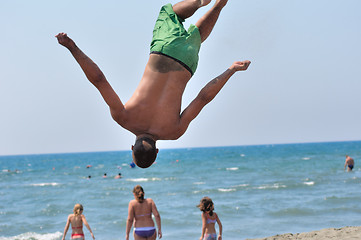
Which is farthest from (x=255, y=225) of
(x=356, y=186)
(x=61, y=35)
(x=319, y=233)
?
(x=61, y=35)

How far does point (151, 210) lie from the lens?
902 centimetres

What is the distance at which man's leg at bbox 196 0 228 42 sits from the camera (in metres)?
4.62

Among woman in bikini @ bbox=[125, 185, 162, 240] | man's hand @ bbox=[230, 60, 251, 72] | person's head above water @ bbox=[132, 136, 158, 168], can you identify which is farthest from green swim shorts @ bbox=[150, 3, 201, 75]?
woman in bikini @ bbox=[125, 185, 162, 240]

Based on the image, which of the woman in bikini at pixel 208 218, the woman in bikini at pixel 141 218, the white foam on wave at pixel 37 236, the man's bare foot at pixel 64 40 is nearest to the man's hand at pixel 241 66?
the man's bare foot at pixel 64 40

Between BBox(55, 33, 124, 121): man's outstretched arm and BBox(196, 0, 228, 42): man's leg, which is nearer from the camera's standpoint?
BBox(55, 33, 124, 121): man's outstretched arm

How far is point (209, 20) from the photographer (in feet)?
15.2

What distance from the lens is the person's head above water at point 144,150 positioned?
4.09 meters

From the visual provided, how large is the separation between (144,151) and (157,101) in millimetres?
460

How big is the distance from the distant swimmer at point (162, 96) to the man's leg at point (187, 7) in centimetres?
30

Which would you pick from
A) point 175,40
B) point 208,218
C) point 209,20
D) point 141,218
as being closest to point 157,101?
point 175,40

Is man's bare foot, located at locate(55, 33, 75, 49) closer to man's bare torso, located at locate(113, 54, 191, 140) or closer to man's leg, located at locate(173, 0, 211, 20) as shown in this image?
man's bare torso, located at locate(113, 54, 191, 140)

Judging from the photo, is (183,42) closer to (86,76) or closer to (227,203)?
(86,76)

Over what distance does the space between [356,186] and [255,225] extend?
1106cm

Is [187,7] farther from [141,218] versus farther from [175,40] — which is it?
[141,218]
